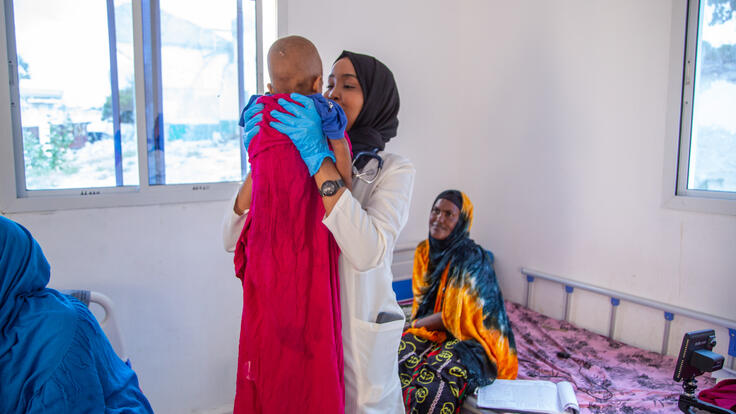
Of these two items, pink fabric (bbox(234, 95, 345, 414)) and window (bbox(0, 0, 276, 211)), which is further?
window (bbox(0, 0, 276, 211))

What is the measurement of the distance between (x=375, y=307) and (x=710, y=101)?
2.25 metres

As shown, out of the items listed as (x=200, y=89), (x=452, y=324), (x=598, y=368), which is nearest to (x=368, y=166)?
(x=452, y=324)

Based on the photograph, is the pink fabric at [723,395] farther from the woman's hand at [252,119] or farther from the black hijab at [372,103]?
the woman's hand at [252,119]

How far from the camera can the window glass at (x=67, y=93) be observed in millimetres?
2107

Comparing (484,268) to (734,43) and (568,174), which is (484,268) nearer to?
(568,174)

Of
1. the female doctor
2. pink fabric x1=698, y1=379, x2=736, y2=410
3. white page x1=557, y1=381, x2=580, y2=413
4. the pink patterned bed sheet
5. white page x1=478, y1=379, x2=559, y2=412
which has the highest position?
the female doctor

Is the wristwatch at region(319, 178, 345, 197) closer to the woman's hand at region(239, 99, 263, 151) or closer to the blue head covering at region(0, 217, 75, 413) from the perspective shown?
the woman's hand at region(239, 99, 263, 151)

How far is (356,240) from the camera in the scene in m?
1.09

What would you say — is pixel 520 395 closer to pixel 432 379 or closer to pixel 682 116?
pixel 432 379

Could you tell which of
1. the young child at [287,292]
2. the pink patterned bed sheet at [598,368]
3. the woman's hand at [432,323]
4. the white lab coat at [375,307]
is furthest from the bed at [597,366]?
the young child at [287,292]

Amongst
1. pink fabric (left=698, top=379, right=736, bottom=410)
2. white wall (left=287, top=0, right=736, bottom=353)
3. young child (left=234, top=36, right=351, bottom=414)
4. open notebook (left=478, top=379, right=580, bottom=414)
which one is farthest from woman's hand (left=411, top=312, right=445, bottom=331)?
young child (left=234, top=36, right=351, bottom=414)

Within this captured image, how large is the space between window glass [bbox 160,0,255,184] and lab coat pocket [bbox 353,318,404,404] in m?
1.71

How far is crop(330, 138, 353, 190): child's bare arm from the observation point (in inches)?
46.6

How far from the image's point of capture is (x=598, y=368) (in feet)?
7.91
